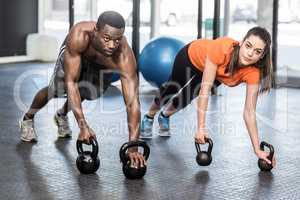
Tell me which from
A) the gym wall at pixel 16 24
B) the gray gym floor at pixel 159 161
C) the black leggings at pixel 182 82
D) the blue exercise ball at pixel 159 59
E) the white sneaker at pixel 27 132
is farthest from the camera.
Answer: the gym wall at pixel 16 24

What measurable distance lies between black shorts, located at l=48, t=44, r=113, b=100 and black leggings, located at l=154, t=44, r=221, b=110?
360 millimetres

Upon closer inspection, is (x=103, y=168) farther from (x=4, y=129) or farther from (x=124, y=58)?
(x=4, y=129)

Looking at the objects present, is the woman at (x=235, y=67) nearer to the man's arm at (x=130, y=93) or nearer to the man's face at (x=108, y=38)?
the man's arm at (x=130, y=93)

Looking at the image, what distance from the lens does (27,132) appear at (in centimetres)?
323

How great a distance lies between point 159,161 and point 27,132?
82cm

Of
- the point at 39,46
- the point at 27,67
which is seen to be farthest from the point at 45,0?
the point at 27,67

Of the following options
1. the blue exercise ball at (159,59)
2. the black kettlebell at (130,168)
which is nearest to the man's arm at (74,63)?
the black kettlebell at (130,168)

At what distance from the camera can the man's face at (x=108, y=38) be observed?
7.77ft

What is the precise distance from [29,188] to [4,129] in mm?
1281

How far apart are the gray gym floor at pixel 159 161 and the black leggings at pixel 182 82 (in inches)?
10.5

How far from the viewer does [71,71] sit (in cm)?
255

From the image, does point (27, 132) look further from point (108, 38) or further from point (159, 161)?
point (108, 38)

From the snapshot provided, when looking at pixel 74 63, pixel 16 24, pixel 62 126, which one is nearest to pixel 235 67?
pixel 74 63

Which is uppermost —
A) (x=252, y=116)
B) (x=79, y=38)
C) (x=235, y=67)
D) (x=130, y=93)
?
(x=79, y=38)
